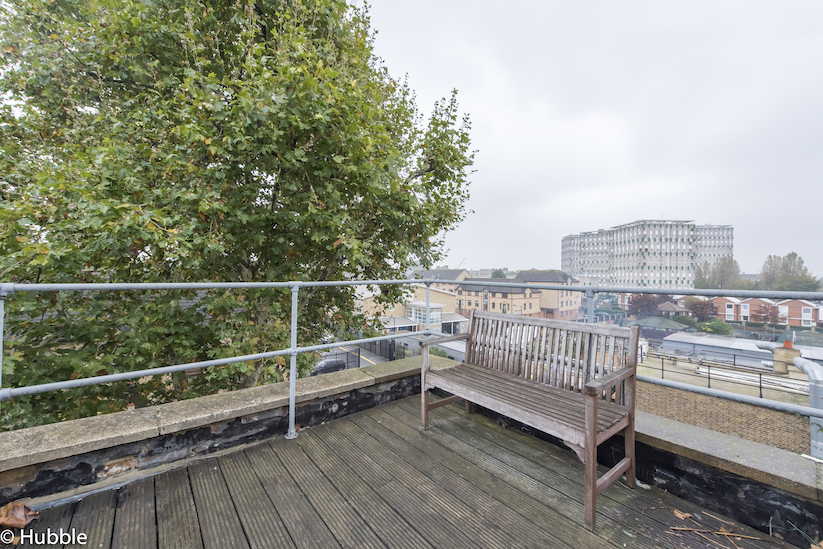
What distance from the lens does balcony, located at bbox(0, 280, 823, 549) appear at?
1.32 m

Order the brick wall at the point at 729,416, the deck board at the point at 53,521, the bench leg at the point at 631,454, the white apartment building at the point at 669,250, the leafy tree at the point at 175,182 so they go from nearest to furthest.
Answer: the deck board at the point at 53,521 → the bench leg at the point at 631,454 → the leafy tree at the point at 175,182 → the brick wall at the point at 729,416 → the white apartment building at the point at 669,250

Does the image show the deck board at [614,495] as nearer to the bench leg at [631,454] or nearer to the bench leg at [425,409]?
the bench leg at [631,454]

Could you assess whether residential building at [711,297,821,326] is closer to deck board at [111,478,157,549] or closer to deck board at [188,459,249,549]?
deck board at [188,459,249,549]

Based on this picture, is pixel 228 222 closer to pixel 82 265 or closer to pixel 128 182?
pixel 128 182

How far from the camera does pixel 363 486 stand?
1.64m

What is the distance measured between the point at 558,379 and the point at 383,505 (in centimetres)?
119

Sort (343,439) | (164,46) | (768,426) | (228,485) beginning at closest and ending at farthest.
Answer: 1. (228,485)
2. (343,439)
3. (164,46)
4. (768,426)

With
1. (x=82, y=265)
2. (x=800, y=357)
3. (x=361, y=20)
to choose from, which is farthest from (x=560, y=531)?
(x=361, y=20)

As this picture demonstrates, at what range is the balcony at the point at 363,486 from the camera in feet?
4.33

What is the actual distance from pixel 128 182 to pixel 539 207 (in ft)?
222

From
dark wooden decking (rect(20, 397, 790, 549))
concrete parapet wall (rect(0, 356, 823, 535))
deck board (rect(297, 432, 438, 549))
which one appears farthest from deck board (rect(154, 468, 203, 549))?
deck board (rect(297, 432, 438, 549))

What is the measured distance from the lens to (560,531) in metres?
1.36

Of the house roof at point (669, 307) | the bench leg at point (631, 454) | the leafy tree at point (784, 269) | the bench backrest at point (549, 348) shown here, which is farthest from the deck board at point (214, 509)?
the leafy tree at point (784, 269)

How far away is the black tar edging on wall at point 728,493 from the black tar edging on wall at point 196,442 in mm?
1634
